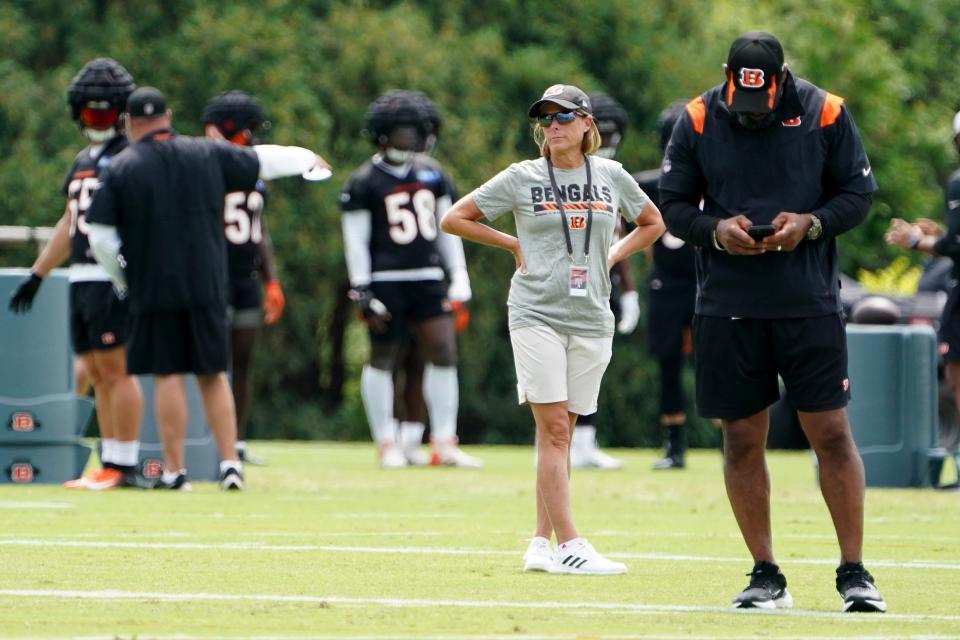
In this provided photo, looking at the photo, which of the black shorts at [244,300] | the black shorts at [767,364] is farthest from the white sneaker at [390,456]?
the black shorts at [767,364]

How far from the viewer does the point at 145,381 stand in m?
13.7

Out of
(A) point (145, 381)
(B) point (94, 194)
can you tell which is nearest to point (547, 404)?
(B) point (94, 194)

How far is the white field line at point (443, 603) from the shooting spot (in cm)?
694

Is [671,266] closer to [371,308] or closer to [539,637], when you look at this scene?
[371,308]

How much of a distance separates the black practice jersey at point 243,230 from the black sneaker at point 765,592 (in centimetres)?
840

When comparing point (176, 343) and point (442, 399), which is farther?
point (442, 399)

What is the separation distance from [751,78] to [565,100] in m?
1.49

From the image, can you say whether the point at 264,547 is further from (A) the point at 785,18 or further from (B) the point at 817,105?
(A) the point at 785,18

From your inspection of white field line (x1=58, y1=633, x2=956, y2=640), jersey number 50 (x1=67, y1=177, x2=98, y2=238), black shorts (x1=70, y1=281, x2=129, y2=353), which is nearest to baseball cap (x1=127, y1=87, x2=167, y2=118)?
jersey number 50 (x1=67, y1=177, x2=98, y2=238)

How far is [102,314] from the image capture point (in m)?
12.8

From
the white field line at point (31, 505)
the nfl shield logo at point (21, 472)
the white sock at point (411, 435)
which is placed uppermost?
the white field line at point (31, 505)

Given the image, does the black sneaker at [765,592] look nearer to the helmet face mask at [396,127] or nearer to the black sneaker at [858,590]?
the black sneaker at [858,590]

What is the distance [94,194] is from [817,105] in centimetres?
610

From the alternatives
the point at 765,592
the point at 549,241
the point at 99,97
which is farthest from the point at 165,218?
the point at 765,592
